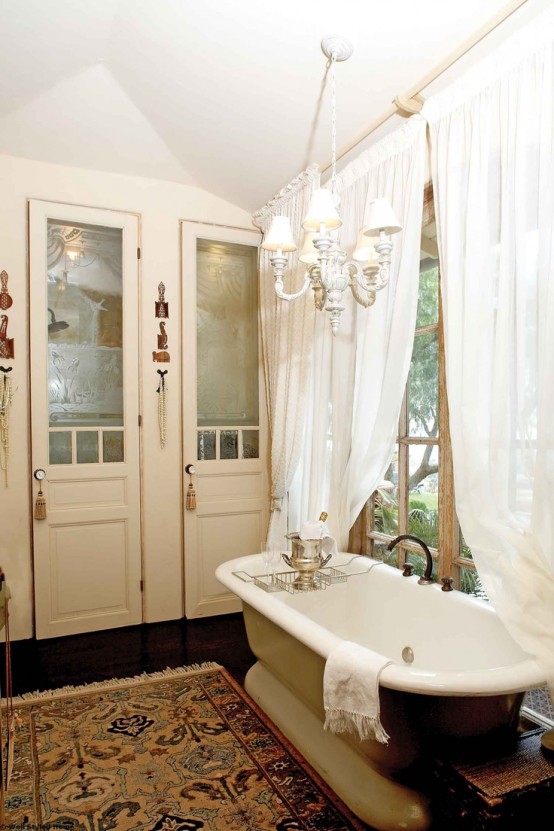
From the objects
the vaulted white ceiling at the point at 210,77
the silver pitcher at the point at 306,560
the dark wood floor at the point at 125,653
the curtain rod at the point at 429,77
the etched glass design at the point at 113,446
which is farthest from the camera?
the etched glass design at the point at 113,446

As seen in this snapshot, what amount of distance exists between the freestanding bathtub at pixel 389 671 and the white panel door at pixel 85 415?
1.19m

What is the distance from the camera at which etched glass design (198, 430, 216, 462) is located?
392 cm

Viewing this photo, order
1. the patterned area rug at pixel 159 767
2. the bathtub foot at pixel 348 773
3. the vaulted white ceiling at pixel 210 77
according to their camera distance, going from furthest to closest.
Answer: the vaulted white ceiling at pixel 210 77 < the patterned area rug at pixel 159 767 < the bathtub foot at pixel 348 773

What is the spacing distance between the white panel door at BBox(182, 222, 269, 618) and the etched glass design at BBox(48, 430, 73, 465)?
0.71m

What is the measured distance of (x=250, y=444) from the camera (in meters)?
4.07

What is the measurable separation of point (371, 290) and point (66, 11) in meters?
1.87

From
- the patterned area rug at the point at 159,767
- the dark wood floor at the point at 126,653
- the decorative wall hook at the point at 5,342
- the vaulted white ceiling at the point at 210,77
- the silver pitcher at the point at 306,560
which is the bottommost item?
the dark wood floor at the point at 126,653

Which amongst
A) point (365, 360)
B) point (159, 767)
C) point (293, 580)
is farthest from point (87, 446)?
point (159, 767)

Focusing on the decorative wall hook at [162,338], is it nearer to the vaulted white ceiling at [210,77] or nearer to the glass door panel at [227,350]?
the glass door panel at [227,350]

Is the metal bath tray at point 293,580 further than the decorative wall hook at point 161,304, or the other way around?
the decorative wall hook at point 161,304

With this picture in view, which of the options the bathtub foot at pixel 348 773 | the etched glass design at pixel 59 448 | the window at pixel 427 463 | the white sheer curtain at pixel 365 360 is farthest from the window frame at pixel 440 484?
the etched glass design at pixel 59 448

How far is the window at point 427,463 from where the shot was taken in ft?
8.58

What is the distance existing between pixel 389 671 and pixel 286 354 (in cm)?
222

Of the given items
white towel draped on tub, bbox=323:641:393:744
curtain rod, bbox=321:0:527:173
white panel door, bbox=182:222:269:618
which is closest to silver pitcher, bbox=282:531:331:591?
white towel draped on tub, bbox=323:641:393:744
